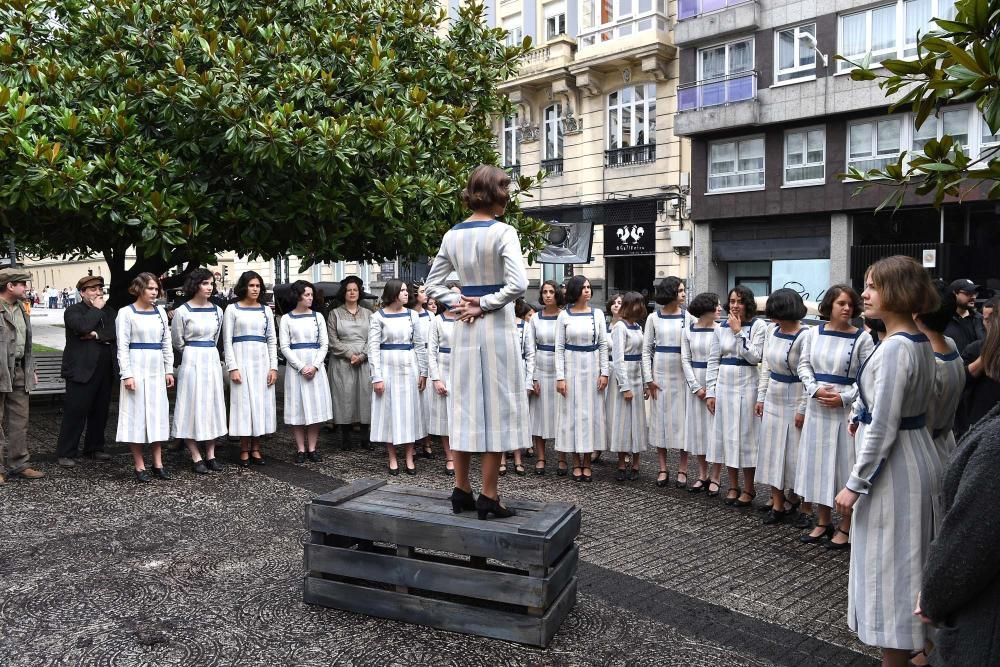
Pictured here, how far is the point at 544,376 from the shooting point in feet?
28.6

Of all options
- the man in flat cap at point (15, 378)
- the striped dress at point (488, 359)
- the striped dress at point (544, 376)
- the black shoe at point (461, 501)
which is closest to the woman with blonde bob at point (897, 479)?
the striped dress at point (488, 359)

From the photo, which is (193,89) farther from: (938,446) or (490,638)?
(938,446)

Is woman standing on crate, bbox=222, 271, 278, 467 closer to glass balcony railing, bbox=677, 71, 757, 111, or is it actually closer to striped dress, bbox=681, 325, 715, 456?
striped dress, bbox=681, 325, 715, 456

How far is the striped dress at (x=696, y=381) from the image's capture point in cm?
755

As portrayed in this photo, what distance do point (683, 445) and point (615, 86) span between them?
21092mm


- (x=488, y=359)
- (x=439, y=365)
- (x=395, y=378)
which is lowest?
(x=395, y=378)

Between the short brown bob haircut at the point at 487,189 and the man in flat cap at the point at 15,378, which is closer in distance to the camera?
the short brown bob haircut at the point at 487,189

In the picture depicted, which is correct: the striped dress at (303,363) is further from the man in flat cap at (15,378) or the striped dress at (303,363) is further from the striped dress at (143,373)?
the man in flat cap at (15,378)

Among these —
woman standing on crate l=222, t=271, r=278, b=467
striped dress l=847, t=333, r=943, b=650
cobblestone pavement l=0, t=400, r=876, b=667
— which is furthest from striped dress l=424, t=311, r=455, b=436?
striped dress l=847, t=333, r=943, b=650

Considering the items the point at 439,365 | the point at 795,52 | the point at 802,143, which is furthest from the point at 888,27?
the point at 439,365

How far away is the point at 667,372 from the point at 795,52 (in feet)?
58.9

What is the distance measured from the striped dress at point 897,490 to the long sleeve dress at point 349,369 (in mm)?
6947

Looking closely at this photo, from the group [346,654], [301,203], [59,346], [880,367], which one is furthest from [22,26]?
[59,346]

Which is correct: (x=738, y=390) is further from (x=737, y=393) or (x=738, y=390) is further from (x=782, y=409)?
(x=782, y=409)
